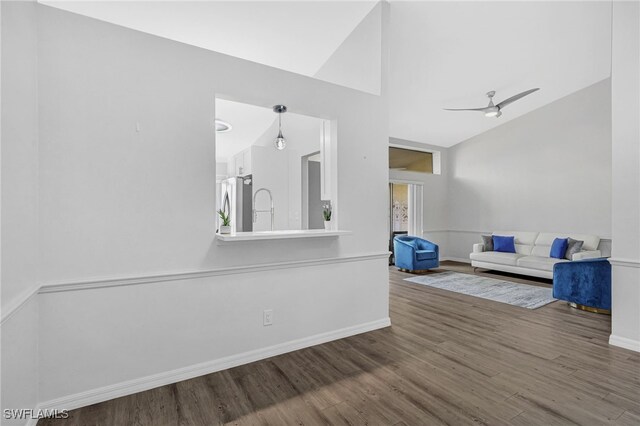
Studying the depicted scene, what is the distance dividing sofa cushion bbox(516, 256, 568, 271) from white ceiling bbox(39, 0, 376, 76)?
16.7 ft

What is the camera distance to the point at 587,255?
17.3 ft

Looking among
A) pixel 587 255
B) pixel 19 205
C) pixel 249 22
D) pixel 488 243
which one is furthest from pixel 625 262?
pixel 19 205

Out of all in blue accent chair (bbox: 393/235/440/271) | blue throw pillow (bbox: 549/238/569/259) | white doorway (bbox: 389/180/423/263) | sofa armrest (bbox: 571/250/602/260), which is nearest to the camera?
sofa armrest (bbox: 571/250/602/260)

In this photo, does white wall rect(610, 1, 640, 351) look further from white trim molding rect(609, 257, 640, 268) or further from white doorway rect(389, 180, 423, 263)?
white doorway rect(389, 180, 423, 263)

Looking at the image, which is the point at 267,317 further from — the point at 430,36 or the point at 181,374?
the point at 430,36

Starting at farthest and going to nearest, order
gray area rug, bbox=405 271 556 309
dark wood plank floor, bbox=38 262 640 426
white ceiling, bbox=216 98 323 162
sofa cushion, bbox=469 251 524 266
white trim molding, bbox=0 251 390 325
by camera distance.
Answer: sofa cushion, bbox=469 251 524 266 → white ceiling, bbox=216 98 323 162 → gray area rug, bbox=405 271 556 309 → dark wood plank floor, bbox=38 262 640 426 → white trim molding, bbox=0 251 390 325

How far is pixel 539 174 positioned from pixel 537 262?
208 cm

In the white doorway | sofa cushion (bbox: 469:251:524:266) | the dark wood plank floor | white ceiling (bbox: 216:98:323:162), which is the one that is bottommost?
the dark wood plank floor

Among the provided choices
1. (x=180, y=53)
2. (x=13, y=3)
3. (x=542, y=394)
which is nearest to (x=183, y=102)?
(x=180, y=53)

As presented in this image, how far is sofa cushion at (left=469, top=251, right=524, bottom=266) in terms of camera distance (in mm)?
5992

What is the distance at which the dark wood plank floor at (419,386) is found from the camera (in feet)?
6.20

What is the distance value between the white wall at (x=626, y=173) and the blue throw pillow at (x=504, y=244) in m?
3.75

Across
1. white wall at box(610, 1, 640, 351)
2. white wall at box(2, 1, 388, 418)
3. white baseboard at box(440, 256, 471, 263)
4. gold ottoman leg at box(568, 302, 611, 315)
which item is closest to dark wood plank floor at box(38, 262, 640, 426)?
white wall at box(2, 1, 388, 418)

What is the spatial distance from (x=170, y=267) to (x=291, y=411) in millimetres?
1303
